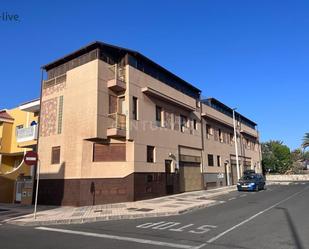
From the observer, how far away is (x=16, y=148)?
89.0ft

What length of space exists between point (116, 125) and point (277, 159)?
56.8 metres

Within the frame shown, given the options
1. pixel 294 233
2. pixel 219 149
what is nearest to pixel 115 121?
pixel 294 233

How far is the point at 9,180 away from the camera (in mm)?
23516

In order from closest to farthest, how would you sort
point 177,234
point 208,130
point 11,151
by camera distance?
1. point 177,234
2. point 11,151
3. point 208,130

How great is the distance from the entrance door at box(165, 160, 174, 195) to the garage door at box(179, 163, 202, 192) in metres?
1.82

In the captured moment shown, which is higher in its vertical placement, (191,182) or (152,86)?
(152,86)

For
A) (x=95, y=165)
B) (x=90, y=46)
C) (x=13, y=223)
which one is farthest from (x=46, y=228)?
(x=90, y=46)

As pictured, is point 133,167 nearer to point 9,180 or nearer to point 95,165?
point 95,165

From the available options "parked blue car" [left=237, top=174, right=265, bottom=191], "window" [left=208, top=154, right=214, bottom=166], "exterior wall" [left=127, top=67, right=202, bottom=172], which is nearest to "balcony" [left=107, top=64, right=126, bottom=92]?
"exterior wall" [left=127, top=67, right=202, bottom=172]

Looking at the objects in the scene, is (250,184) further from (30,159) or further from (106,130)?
(30,159)

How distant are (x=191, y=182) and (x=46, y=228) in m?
18.1

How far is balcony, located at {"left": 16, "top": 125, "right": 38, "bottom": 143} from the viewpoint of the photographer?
22.6 m

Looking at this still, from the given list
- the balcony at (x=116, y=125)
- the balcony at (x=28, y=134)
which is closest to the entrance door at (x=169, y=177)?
the balcony at (x=116, y=125)

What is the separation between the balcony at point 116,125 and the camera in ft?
63.8
